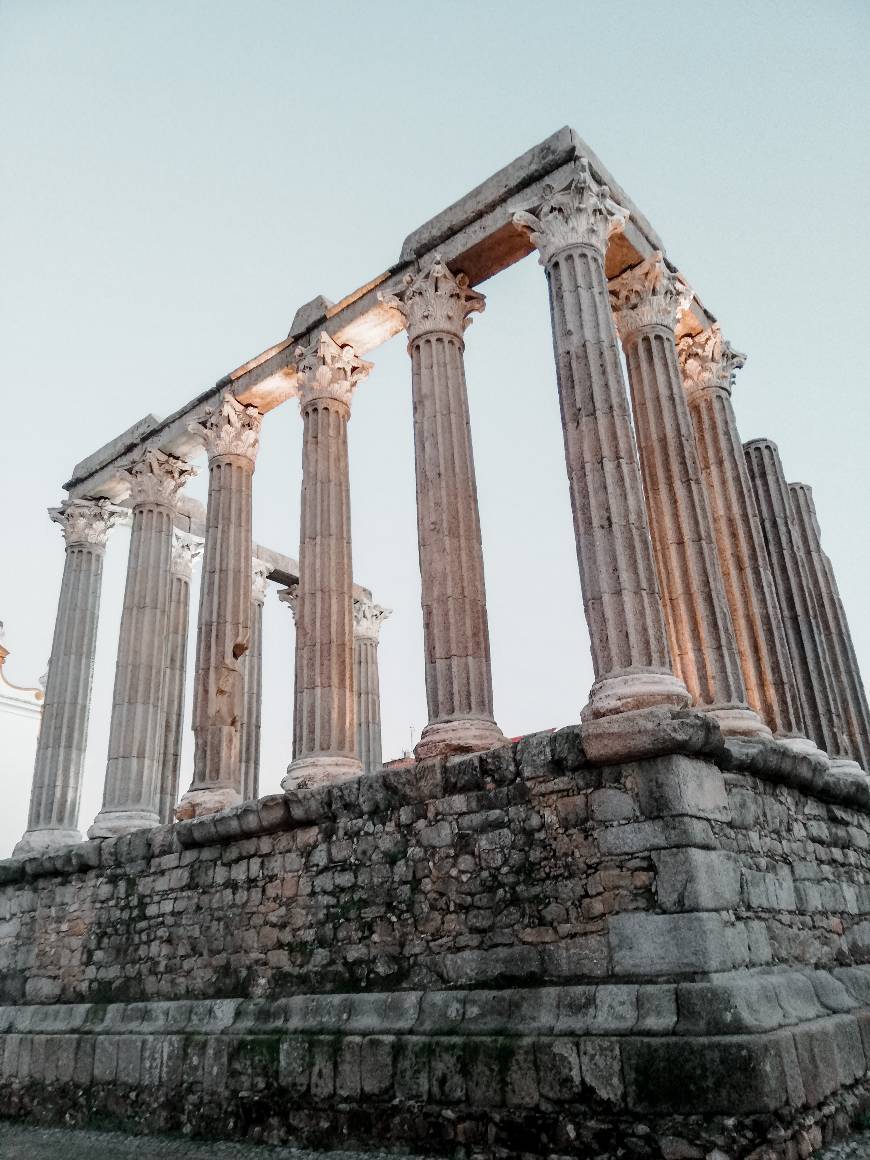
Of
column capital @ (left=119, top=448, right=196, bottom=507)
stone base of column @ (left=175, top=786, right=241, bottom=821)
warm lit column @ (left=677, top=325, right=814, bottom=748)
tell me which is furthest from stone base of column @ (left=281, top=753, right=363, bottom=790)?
column capital @ (left=119, top=448, right=196, bottom=507)

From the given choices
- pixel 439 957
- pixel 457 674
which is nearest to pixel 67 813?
pixel 457 674

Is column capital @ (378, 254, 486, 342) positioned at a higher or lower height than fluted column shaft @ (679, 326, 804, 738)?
higher

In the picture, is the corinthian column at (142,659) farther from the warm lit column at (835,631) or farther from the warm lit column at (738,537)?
the warm lit column at (835,631)

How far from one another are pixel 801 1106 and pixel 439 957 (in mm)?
3134

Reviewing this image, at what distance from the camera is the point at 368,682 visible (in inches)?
890

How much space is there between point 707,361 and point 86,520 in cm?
1252

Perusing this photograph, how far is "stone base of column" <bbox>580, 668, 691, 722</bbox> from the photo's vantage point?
29.9 feet

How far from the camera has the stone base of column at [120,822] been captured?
559 inches

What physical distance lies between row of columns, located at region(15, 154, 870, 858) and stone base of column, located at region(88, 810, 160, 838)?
40 mm

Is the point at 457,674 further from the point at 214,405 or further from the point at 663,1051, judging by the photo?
the point at 214,405

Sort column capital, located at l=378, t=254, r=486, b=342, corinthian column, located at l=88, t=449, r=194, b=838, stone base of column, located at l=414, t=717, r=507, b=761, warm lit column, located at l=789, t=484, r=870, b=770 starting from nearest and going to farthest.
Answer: stone base of column, located at l=414, t=717, r=507, b=761 → column capital, located at l=378, t=254, r=486, b=342 → warm lit column, located at l=789, t=484, r=870, b=770 → corinthian column, located at l=88, t=449, r=194, b=838

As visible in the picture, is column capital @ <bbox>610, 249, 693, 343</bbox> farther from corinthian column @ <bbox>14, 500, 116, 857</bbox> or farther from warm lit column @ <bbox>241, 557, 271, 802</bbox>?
corinthian column @ <bbox>14, 500, 116, 857</bbox>

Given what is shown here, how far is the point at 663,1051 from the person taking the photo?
6.13 metres

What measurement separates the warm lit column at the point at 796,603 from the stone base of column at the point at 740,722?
2821 mm
